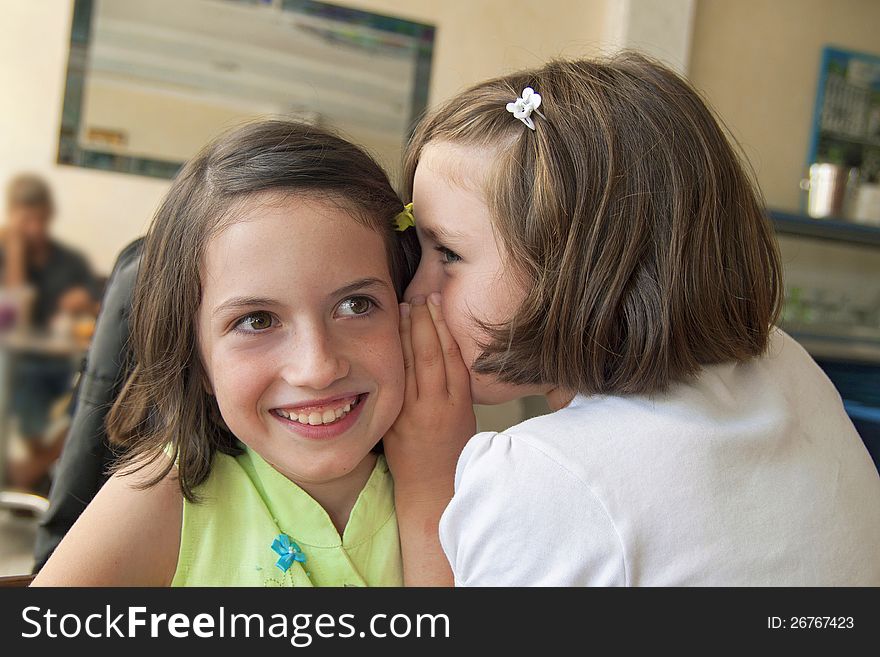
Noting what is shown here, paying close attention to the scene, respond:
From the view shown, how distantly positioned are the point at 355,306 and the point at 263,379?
0.43 ft

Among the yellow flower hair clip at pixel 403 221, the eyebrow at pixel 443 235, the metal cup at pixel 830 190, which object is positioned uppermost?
the metal cup at pixel 830 190

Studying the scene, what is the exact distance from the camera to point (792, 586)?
0.77 metres

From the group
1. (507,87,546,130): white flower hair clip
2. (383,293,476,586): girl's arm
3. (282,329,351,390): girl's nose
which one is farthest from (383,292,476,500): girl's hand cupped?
(507,87,546,130): white flower hair clip

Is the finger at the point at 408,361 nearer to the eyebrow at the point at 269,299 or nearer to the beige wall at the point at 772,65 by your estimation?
the eyebrow at the point at 269,299

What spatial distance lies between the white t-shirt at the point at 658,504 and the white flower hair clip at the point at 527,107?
34cm

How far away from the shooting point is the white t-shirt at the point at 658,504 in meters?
0.73

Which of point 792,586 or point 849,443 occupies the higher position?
point 849,443

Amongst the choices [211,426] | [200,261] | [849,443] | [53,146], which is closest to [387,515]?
[211,426]

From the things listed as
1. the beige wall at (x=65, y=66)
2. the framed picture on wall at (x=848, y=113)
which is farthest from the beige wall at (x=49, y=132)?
the framed picture on wall at (x=848, y=113)

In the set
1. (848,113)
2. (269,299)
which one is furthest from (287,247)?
(848,113)

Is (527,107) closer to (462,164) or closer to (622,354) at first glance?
(462,164)

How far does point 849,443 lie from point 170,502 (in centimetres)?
75

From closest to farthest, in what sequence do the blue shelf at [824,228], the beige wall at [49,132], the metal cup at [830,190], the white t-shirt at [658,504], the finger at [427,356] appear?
the white t-shirt at [658,504], the finger at [427,356], the beige wall at [49,132], the blue shelf at [824,228], the metal cup at [830,190]

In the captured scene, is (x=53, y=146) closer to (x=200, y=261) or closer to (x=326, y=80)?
(x=326, y=80)
